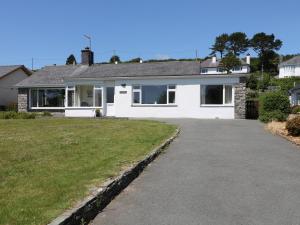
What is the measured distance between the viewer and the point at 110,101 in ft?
110

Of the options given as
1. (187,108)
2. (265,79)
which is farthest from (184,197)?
(265,79)

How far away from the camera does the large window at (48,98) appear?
3900 centimetres

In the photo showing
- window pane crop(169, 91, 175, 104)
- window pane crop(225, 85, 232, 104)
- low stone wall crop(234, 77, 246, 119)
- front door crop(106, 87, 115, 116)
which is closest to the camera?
low stone wall crop(234, 77, 246, 119)

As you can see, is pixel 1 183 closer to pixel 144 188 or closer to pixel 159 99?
pixel 144 188

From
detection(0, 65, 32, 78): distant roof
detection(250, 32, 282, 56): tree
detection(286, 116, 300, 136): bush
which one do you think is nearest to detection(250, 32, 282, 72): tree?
detection(250, 32, 282, 56): tree

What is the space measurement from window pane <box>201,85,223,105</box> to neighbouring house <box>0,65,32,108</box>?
82.1 feet

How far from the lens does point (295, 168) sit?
10.7m

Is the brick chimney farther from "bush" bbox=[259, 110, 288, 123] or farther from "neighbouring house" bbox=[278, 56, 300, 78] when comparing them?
"neighbouring house" bbox=[278, 56, 300, 78]

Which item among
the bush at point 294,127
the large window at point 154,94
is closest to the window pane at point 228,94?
the large window at point 154,94

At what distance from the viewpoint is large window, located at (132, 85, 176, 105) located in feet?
103

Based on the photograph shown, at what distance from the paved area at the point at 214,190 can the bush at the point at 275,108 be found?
1139 cm

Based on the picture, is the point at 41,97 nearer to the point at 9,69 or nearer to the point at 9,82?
the point at 9,82

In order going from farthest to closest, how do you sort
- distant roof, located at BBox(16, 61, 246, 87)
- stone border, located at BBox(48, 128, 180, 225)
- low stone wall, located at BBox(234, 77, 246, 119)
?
distant roof, located at BBox(16, 61, 246, 87) → low stone wall, located at BBox(234, 77, 246, 119) → stone border, located at BBox(48, 128, 180, 225)

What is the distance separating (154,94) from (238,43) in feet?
292
